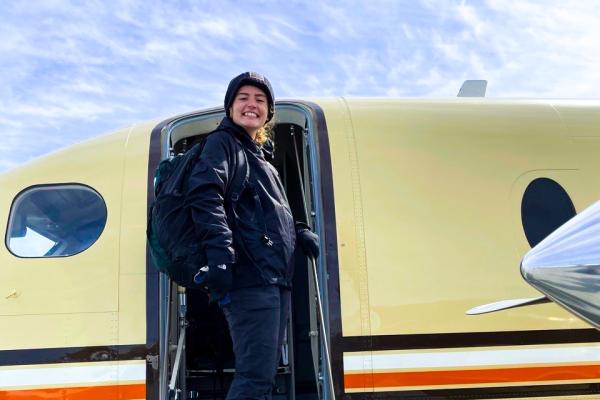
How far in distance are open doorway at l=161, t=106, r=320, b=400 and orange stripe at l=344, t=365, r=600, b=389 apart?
45cm

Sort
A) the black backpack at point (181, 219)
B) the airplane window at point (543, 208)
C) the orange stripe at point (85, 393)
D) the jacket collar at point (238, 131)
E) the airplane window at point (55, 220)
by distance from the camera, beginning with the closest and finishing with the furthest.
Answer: the black backpack at point (181, 219), the jacket collar at point (238, 131), the orange stripe at point (85, 393), the airplane window at point (55, 220), the airplane window at point (543, 208)

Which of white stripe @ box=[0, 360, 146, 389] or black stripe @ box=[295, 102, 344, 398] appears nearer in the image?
white stripe @ box=[0, 360, 146, 389]

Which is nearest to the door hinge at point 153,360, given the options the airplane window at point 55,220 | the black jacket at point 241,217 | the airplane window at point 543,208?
the airplane window at point 55,220

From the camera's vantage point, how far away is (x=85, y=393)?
12.5ft

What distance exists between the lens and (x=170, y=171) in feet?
11.4

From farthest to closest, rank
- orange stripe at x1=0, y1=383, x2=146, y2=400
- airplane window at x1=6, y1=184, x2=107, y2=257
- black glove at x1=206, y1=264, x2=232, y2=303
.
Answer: airplane window at x1=6, y1=184, x2=107, y2=257
orange stripe at x1=0, y1=383, x2=146, y2=400
black glove at x1=206, y1=264, x2=232, y2=303

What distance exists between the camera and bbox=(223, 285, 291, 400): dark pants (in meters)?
3.04

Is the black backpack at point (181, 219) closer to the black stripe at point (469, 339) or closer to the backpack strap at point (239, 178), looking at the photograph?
the backpack strap at point (239, 178)

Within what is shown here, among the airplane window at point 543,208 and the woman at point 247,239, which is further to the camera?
the airplane window at point 543,208

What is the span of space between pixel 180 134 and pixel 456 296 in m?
2.41

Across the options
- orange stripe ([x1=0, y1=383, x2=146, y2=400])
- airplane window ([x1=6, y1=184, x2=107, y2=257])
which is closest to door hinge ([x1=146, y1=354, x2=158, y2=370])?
orange stripe ([x1=0, y1=383, x2=146, y2=400])

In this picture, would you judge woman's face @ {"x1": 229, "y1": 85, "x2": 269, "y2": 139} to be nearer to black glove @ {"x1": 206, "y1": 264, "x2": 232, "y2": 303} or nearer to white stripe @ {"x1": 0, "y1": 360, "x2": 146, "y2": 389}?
black glove @ {"x1": 206, "y1": 264, "x2": 232, "y2": 303}

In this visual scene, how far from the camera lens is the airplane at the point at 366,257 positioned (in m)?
3.89

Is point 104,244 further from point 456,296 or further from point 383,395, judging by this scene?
point 456,296
